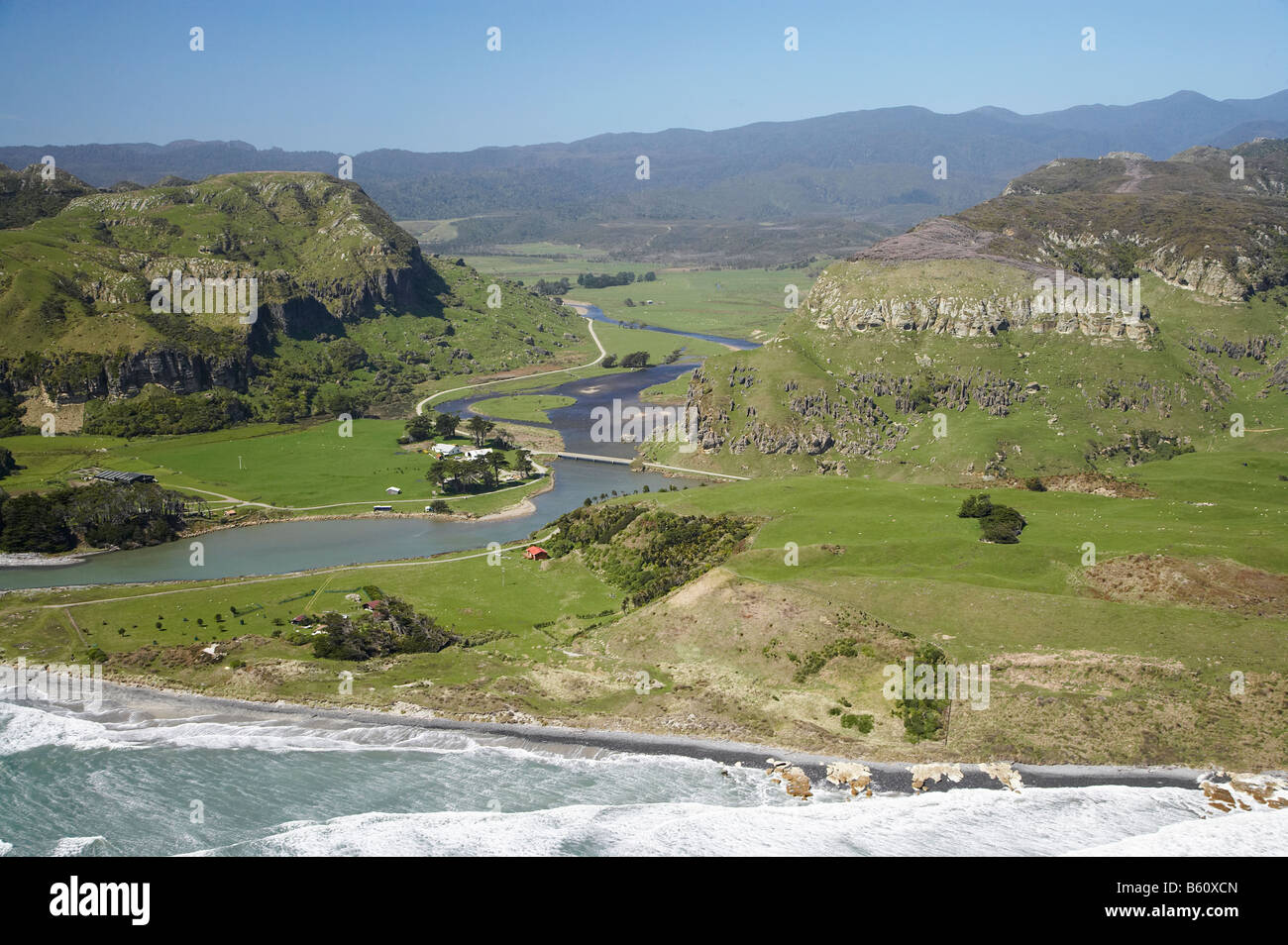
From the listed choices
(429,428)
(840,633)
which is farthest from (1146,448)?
(429,428)

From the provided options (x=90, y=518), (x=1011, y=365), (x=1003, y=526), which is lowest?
(x=90, y=518)

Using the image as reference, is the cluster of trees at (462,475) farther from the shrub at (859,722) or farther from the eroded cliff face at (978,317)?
the shrub at (859,722)

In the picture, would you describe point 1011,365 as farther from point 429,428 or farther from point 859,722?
point 859,722

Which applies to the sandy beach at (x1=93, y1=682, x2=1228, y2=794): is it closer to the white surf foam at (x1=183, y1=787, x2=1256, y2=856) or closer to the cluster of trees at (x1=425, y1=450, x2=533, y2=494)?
the white surf foam at (x1=183, y1=787, x2=1256, y2=856)

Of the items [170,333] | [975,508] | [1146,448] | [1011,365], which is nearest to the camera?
[975,508]

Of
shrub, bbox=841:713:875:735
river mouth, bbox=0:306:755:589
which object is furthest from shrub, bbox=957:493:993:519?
river mouth, bbox=0:306:755:589

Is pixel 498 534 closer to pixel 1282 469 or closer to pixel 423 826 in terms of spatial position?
pixel 423 826

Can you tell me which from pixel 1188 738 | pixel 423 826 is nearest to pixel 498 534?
pixel 423 826
